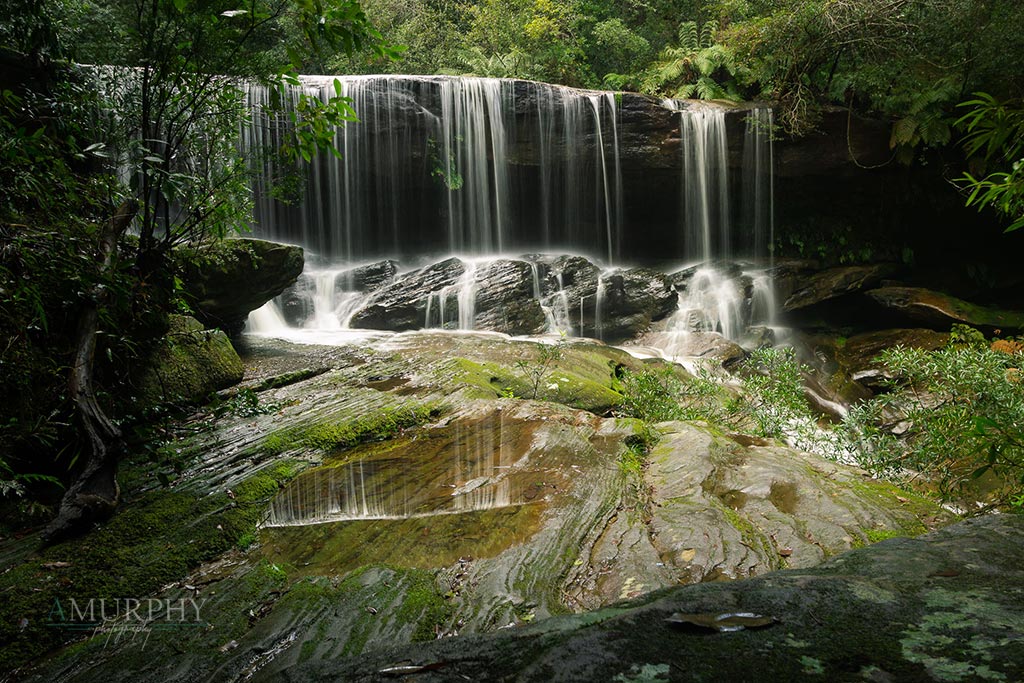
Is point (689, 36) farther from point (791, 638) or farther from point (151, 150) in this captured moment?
point (791, 638)

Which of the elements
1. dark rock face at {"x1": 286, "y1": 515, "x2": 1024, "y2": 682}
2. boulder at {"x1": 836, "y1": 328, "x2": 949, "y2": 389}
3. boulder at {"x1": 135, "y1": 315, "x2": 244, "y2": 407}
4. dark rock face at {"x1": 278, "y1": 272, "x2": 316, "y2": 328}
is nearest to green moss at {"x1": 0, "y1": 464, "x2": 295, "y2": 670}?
boulder at {"x1": 135, "y1": 315, "x2": 244, "y2": 407}

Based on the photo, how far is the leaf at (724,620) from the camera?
103cm

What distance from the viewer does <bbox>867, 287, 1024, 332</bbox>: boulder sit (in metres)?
11.1

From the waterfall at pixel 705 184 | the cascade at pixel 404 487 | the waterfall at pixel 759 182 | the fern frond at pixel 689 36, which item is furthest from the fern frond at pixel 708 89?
the cascade at pixel 404 487

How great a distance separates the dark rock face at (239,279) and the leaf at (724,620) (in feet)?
20.9

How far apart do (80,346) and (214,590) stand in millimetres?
1736

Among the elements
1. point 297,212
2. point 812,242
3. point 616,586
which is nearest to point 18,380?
point 616,586

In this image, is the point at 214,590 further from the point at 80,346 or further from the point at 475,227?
the point at 475,227

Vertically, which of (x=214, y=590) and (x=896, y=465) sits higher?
(x=214, y=590)

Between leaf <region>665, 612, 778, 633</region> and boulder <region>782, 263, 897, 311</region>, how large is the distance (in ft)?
46.0

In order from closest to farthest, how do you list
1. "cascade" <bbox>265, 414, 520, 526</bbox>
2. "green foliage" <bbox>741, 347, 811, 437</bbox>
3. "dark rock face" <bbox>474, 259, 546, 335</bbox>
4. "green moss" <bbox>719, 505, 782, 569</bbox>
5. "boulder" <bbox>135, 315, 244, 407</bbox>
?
"green moss" <bbox>719, 505, 782, 569</bbox>
"cascade" <bbox>265, 414, 520, 526</bbox>
"boulder" <bbox>135, 315, 244, 407</bbox>
"green foliage" <bbox>741, 347, 811, 437</bbox>
"dark rock face" <bbox>474, 259, 546, 335</bbox>

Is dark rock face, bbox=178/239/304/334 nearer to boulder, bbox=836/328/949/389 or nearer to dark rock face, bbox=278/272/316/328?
dark rock face, bbox=278/272/316/328

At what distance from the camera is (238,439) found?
4184mm

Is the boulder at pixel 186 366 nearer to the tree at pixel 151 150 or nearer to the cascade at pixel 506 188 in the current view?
the tree at pixel 151 150
